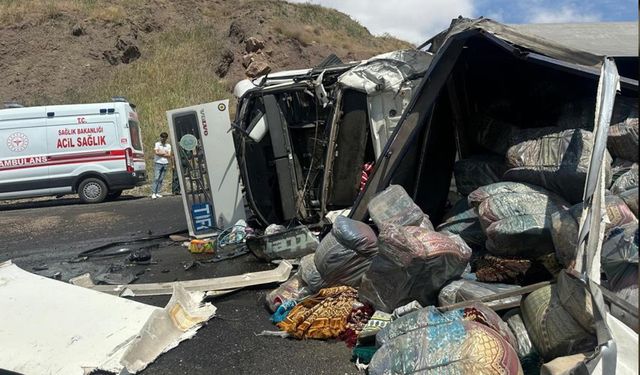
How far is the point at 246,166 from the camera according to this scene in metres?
5.95

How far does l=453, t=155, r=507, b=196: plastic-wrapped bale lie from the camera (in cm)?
432

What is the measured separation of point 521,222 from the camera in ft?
10.3

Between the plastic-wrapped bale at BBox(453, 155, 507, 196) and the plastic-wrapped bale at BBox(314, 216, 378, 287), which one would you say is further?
the plastic-wrapped bale at BBox(453, 155, 507, 196)

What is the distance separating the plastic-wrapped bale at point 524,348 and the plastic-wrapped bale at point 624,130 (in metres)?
1.40

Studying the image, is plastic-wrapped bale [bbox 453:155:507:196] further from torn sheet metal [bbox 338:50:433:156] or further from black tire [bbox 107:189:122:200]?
black tire [bbox 107:189:122:200]

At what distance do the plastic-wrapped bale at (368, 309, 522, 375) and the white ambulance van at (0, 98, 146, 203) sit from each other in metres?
10.6

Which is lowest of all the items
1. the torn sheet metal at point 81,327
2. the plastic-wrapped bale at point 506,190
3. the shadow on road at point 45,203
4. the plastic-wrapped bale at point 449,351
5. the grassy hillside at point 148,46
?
the shadow on road at point 45,203

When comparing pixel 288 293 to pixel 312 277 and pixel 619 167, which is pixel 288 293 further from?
pixel 619 167

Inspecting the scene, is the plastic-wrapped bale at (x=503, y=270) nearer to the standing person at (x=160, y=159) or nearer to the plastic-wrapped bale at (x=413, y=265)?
the plastic-wrapped bale at (x=413, y=265)

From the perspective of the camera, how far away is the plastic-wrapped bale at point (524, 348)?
2.52 meters

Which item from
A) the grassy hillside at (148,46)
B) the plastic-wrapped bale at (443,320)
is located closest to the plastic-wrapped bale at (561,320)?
the plastic-wrapped bale at (443,320)

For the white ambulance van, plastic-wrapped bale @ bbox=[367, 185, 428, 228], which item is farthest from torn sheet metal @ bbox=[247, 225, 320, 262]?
the white ambulance van

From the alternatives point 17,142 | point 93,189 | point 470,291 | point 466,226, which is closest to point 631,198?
point 470,291

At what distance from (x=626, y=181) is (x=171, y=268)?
4344mm
